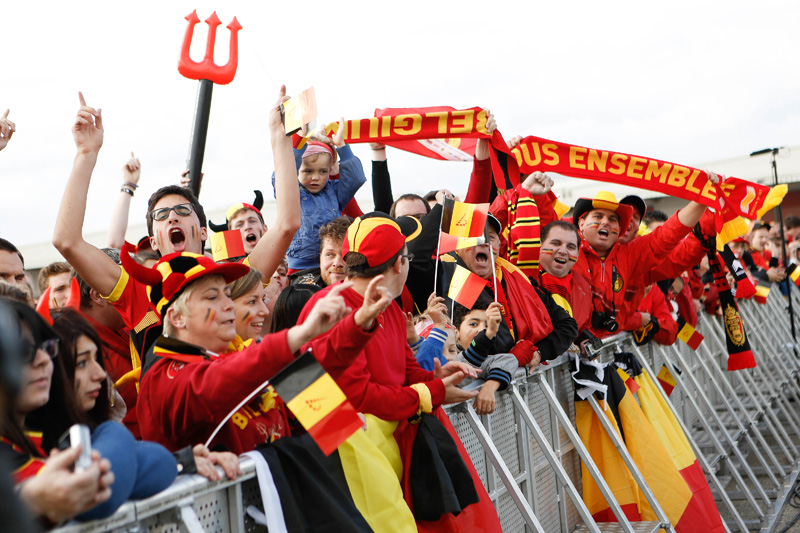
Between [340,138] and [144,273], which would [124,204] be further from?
[144,273]

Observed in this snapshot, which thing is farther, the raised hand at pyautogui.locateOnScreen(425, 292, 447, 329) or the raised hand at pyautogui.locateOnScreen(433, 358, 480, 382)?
the raised hand at pyautogui.locateOnScreen(425, 292, 447, 329)

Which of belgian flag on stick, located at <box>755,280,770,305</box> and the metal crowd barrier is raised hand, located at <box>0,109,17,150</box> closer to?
the metal crowd barrier


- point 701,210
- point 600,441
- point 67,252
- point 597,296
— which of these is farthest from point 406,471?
point 701,210

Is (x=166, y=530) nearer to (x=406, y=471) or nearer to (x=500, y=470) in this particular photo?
(x=406, y=471)

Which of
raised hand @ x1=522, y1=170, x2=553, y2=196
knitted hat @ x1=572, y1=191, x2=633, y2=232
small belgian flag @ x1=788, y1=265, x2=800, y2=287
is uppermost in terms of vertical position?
raised hand @ x1=522, y1=170, x2=553, y2=196

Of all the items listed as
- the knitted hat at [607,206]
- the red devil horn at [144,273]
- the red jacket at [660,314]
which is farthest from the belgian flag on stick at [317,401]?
the red jacket at [660,314]

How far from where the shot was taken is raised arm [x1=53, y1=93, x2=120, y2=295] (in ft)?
12.0

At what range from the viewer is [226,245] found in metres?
4.93

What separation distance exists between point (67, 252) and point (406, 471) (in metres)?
1.70

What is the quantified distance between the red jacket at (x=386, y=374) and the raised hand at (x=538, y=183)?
115 inches

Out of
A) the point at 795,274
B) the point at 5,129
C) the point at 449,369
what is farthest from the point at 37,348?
the point at 795,274

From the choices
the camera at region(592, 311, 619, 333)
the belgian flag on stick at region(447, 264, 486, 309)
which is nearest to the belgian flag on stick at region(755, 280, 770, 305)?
the camera at region(592, 311, 619, 333)

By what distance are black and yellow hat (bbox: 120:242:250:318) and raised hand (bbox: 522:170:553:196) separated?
378 centimetres

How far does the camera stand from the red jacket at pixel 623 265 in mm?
7164
